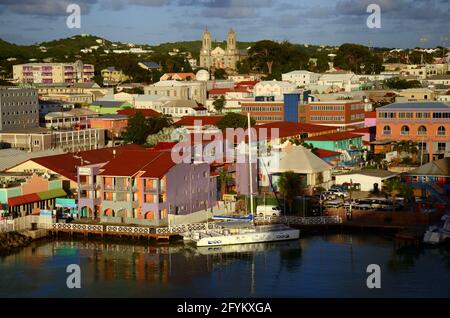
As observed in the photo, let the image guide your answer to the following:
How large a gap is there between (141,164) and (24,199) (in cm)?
157

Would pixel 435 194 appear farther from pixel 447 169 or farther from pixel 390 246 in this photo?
pixel 390 246

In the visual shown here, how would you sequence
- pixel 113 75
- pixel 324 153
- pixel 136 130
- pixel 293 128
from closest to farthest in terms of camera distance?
pixel 324 153 < pixel 293 128 < pixel 136 130 < pixel 113 75

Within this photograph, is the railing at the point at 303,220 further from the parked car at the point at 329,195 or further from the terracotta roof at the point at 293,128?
the terracotta roof at the point at 293,128

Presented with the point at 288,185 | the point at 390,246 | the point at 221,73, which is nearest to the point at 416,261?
the point at 390,246

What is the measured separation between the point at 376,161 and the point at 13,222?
6.58 m

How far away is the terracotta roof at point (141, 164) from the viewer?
10602mm

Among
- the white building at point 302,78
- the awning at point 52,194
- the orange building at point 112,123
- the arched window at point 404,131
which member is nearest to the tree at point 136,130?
the orange building at point 112,123

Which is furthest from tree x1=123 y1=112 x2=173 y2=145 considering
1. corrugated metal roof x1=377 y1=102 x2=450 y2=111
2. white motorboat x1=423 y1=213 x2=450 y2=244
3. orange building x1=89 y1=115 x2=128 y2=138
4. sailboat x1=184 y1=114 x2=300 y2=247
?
white motorboat x1=423 y1=213 x2=450 y2=244

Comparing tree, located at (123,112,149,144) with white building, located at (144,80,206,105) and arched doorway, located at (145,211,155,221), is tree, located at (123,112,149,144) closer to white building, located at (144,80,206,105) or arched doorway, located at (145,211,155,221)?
arched doorway, located at (145,211,155,221)

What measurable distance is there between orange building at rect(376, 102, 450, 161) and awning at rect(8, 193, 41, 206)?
682 cm

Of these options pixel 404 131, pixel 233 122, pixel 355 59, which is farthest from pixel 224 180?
pixel 355 59

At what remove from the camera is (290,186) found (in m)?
11.4

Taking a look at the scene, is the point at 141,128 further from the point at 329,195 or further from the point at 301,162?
the point at 329,195

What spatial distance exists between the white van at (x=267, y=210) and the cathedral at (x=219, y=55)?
95.4 ft
